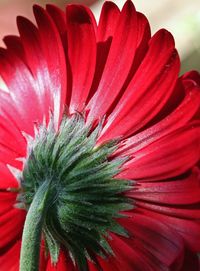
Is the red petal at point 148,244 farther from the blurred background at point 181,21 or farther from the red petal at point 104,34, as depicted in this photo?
the blurred background at point 181,21

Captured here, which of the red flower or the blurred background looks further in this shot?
the blurred background

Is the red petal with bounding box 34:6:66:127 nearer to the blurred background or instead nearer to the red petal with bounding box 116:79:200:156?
the red petal with bounding box 116:79:200:156

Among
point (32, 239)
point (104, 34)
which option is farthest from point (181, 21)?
point (32, 239)

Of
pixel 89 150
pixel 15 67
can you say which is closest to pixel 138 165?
pixel 89 150

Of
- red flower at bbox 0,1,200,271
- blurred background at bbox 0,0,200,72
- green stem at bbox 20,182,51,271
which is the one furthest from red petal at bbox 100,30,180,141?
blurred background at bbox 0,0,200,72

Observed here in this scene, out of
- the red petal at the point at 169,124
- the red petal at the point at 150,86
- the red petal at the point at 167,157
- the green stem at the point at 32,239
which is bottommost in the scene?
the green stem at the point at 32,239

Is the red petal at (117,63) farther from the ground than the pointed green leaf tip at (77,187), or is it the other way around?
the red petal at (117,63)

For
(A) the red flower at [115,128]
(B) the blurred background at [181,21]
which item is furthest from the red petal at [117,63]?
(B) the blurred background at [181,21]

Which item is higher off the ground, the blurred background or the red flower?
the blurred background

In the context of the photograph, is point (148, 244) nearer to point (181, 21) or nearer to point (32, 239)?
point (32, 239)
